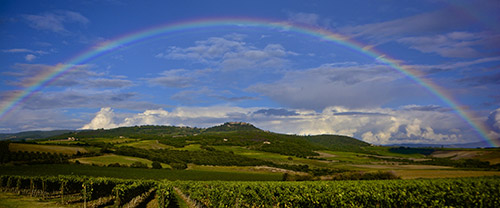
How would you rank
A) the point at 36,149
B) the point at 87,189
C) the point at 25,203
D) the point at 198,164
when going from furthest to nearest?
the point at 198,164 < the point at 36,149 < the point at 87,189 < the point at 25,203

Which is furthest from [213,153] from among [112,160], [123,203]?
[123,203]

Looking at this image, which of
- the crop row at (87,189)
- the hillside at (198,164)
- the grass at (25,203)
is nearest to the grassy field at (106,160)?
the hillside at (198,164)

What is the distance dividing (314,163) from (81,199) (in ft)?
339

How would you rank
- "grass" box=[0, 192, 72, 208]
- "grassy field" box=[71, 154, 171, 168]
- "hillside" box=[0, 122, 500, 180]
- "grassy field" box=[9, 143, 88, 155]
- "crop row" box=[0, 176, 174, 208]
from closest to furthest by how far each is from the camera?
"grass" box=[0, 192, 72, 208] < "crop row" box=[0, 176, 174, 208] < "hillside" box=[0, 122, 500, 180] < "grassy field" box=[9, 143, 88, 155] < "grassy field" box=[71, 154, 171, 168]

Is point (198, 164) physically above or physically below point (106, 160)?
below

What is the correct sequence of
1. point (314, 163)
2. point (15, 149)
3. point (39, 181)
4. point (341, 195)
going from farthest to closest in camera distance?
point (314, 163)
point (15, 149)
point (39, 181)
point (341, 195)

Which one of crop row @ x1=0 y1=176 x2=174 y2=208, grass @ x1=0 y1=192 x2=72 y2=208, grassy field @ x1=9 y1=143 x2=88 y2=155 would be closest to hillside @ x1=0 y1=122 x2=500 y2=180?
grassy field @ x1=9 y1=143 x2=88 y2=155

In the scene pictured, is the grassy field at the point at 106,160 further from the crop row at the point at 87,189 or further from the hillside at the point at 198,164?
the crop row at the point at 87,189

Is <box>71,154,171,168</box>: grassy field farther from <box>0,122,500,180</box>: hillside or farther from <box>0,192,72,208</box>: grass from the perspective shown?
<box>0,192,72,208</box>: grass

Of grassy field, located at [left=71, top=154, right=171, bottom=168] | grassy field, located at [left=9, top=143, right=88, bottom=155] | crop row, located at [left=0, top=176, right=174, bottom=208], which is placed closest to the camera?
crop row, located at [left=0, top=176, right=174, bottom=208]

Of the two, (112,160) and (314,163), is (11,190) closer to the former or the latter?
(112,160)

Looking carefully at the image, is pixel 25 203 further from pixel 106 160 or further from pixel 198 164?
pixel 198 164

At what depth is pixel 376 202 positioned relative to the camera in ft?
72.5

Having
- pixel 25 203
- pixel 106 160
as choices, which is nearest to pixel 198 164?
pixel 106 160
